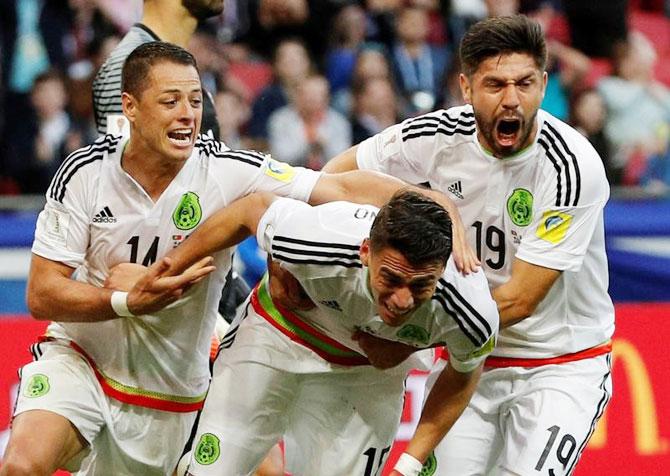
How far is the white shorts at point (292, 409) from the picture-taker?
16.9ft

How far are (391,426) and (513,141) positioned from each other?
1.15 meters

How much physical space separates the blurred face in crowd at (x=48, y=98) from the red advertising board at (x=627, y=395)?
260 centimetres

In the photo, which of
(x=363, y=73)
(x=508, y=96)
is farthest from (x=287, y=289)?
(x=363, y=73)

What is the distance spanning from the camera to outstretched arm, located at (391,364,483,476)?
482 cm

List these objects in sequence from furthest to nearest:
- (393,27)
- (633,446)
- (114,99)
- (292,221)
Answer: (393,27) < (633,446) < (114,99) < (292,221)

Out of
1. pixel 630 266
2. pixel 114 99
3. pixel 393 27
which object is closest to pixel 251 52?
pixel 393 27

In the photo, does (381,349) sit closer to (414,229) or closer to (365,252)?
(365,252)

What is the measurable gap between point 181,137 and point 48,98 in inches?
187

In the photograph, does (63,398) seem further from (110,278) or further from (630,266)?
(630,266)

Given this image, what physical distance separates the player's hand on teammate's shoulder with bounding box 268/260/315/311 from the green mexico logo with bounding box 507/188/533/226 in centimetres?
82

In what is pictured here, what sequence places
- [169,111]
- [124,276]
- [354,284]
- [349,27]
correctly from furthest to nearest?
[349,27] < [124,276] < [169,111] < [354,284]

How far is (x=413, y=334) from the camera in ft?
15.7

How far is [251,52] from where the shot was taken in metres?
10.2

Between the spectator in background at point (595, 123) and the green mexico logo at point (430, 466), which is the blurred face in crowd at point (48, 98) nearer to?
the spectator in background at point (595, 123)
